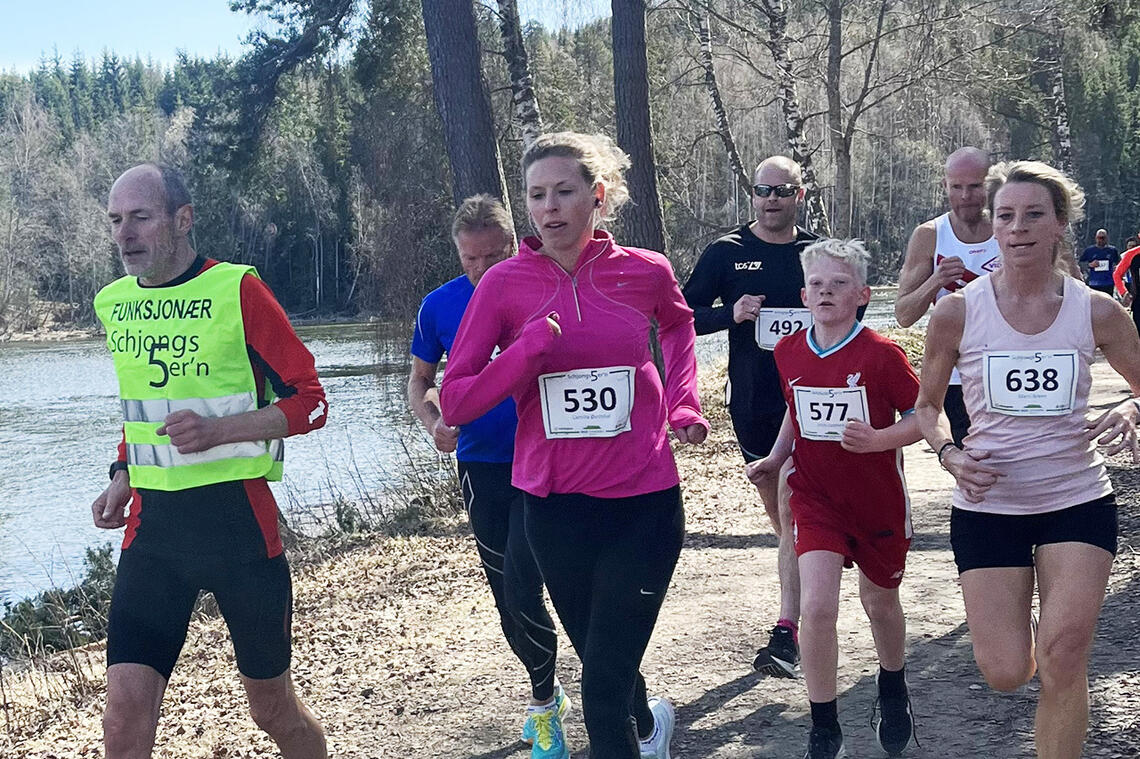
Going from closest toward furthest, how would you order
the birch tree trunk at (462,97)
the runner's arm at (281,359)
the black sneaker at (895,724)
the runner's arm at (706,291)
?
the runner's arm at (281,359)
the black sneaker at (895,724)
the runner's arm at (706,291)
the birch tree trunk at (462,97)

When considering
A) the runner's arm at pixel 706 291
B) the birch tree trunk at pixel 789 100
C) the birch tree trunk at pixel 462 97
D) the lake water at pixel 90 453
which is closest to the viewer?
Answer: the runner's arm at pixel 706 291

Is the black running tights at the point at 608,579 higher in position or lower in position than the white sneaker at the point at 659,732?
higher

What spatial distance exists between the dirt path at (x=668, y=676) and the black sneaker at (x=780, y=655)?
9cm

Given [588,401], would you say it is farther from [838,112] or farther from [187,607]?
[838,112]

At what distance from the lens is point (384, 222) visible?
22.5 meters

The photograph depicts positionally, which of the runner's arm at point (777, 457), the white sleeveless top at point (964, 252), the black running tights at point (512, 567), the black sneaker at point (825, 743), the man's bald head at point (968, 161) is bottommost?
the black sneaker at point (825, 743)

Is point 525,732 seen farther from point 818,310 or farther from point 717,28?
point 717,28

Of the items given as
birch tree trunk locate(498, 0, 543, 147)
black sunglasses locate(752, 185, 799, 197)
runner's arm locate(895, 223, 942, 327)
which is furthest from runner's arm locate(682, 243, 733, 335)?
birch tree trunk locate(498, 0, 543, 147)

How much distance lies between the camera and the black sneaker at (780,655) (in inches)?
209

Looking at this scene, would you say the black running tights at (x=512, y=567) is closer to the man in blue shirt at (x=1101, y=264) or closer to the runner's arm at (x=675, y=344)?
the runner's arm at (x=675, y=344)

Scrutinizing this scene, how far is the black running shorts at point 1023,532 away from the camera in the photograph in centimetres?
354

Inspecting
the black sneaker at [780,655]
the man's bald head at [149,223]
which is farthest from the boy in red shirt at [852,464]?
the man's bald head at [149,223]

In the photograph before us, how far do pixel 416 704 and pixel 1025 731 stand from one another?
8.75ft

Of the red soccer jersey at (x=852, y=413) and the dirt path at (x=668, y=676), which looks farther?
the dirt path at (x=668, y=676)
